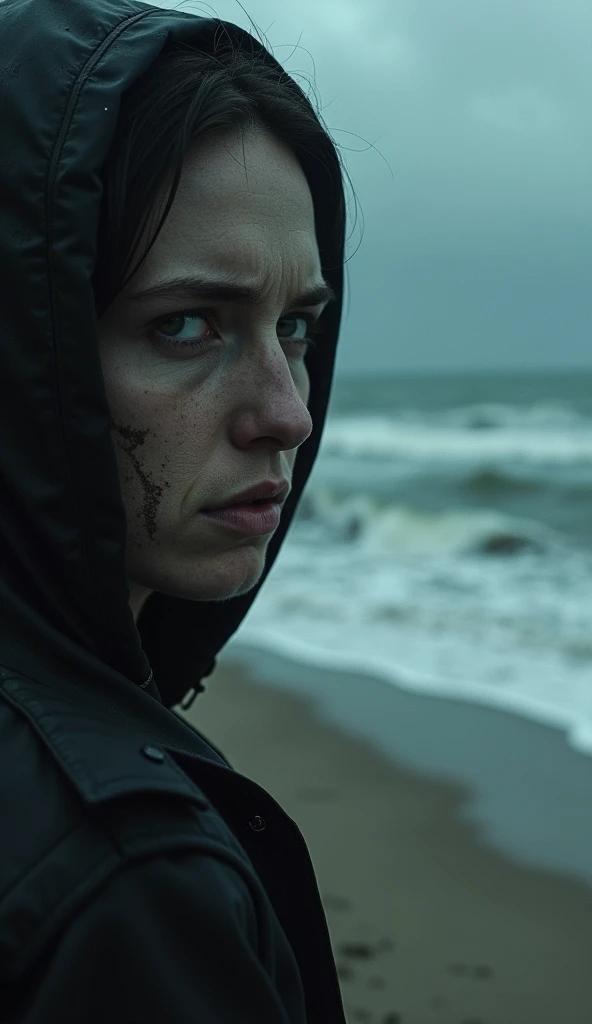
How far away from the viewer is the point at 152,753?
123cm

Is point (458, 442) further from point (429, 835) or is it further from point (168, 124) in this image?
point (168, 124)

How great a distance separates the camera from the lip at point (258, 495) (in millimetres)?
1706

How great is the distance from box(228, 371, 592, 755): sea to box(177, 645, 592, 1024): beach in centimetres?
42

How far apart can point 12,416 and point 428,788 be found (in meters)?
4.27

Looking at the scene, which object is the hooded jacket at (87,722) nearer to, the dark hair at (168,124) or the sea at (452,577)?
the dark hair at (168,124)

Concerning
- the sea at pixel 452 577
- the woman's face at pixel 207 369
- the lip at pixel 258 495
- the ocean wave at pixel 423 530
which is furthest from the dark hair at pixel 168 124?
the ocean wave at pixel 423 530

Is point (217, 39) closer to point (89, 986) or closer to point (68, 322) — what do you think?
point (68, 322)

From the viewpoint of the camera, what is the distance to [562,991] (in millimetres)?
3654

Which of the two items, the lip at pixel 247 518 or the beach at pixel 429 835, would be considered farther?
the beach at pixel 429 835

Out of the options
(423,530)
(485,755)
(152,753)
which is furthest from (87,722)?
(423,530)

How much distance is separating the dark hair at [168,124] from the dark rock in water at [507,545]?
11.1 metres

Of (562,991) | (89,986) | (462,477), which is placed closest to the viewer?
(89,986)

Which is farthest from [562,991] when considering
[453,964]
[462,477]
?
[462,477]

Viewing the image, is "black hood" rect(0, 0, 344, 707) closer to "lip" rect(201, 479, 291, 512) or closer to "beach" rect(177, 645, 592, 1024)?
"lip" rect(201, 479, 291, 512)
